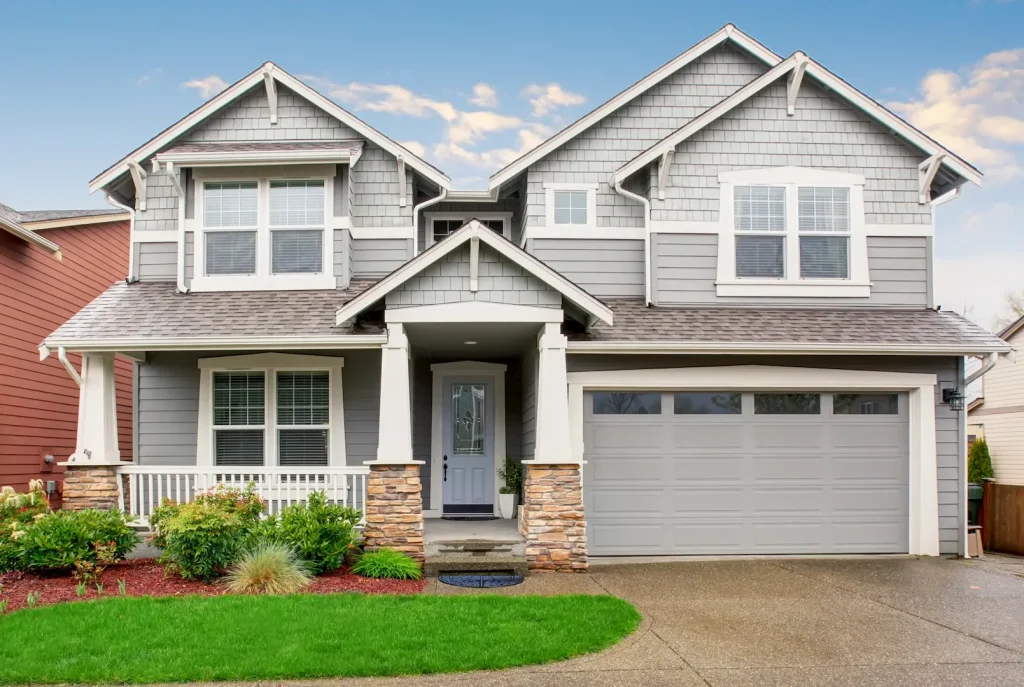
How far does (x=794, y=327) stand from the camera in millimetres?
11898

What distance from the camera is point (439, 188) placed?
43.3 feet

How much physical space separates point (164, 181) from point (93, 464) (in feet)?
14.4

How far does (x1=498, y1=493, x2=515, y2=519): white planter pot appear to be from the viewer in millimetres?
12992

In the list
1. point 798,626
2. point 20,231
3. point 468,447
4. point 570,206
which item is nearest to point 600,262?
point 570,206

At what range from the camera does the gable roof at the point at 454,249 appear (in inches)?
406

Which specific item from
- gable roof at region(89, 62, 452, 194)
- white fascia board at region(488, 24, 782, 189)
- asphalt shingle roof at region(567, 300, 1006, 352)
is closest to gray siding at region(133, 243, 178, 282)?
gable roof at region(89, 62, 452, 194)

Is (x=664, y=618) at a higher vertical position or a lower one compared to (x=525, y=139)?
lower

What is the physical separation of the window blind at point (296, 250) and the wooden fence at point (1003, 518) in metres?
11.9

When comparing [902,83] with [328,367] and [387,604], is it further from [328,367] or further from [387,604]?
[387,604]

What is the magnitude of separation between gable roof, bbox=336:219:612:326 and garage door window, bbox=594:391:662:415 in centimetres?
176

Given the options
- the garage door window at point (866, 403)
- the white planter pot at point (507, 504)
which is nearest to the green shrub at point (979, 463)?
the garage door window at point (866, 403)

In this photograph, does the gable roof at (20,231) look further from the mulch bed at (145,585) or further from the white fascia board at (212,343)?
the mulch bed at (145,585)

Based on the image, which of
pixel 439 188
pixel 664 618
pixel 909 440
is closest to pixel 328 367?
pixel 439 188

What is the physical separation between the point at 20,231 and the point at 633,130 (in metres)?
9.60
